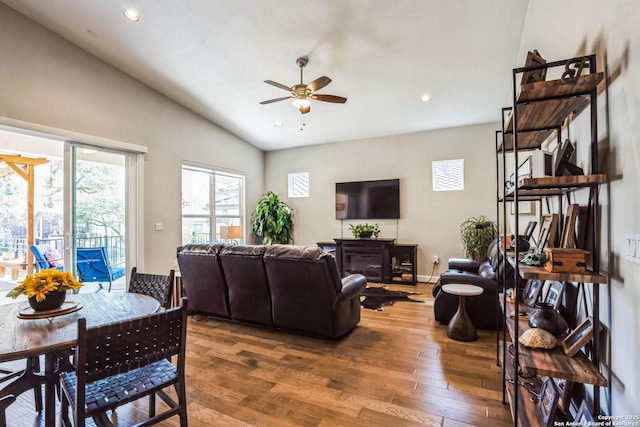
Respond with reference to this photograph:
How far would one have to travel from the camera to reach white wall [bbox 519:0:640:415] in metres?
1.18

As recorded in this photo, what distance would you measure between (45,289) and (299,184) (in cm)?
576

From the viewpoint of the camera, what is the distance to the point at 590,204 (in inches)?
61.2

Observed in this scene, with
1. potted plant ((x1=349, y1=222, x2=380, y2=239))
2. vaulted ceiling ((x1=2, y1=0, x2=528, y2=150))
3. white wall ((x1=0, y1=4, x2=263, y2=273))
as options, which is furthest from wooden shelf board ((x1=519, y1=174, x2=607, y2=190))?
white wall ((x1=0, y1=4, x2=263, y2=273))

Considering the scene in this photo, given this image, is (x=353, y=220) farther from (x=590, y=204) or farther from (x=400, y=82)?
(x=590, y=204)

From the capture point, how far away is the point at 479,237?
5211mm

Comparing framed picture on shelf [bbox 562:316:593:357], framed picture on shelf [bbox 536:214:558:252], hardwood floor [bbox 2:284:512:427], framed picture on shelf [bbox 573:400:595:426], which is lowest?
hardwood floor [bbox 2:284:512:427]

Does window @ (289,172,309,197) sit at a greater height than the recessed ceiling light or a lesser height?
lesser

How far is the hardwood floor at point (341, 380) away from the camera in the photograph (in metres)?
1.99

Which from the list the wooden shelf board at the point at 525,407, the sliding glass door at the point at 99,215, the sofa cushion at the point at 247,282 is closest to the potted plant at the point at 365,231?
the sofa cushion at the point at 247,282

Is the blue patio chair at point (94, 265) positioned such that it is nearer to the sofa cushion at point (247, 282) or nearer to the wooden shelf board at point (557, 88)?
the sofa cushion at point (247, 282)

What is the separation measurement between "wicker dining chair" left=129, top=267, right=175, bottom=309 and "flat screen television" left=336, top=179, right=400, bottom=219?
4.58m

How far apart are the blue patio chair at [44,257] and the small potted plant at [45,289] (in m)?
3.97

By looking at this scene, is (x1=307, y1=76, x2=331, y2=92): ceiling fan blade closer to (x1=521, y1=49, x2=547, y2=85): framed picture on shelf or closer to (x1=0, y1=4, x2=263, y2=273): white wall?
(x1=521, y1=49, x2=547, y2=85): framed picture on shelf

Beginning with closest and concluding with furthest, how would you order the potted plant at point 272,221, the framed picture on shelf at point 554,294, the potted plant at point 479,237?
the framed picture on shelf at point 554,294 < the potted plant at point 479,237 < the potted plant at point 272,221
